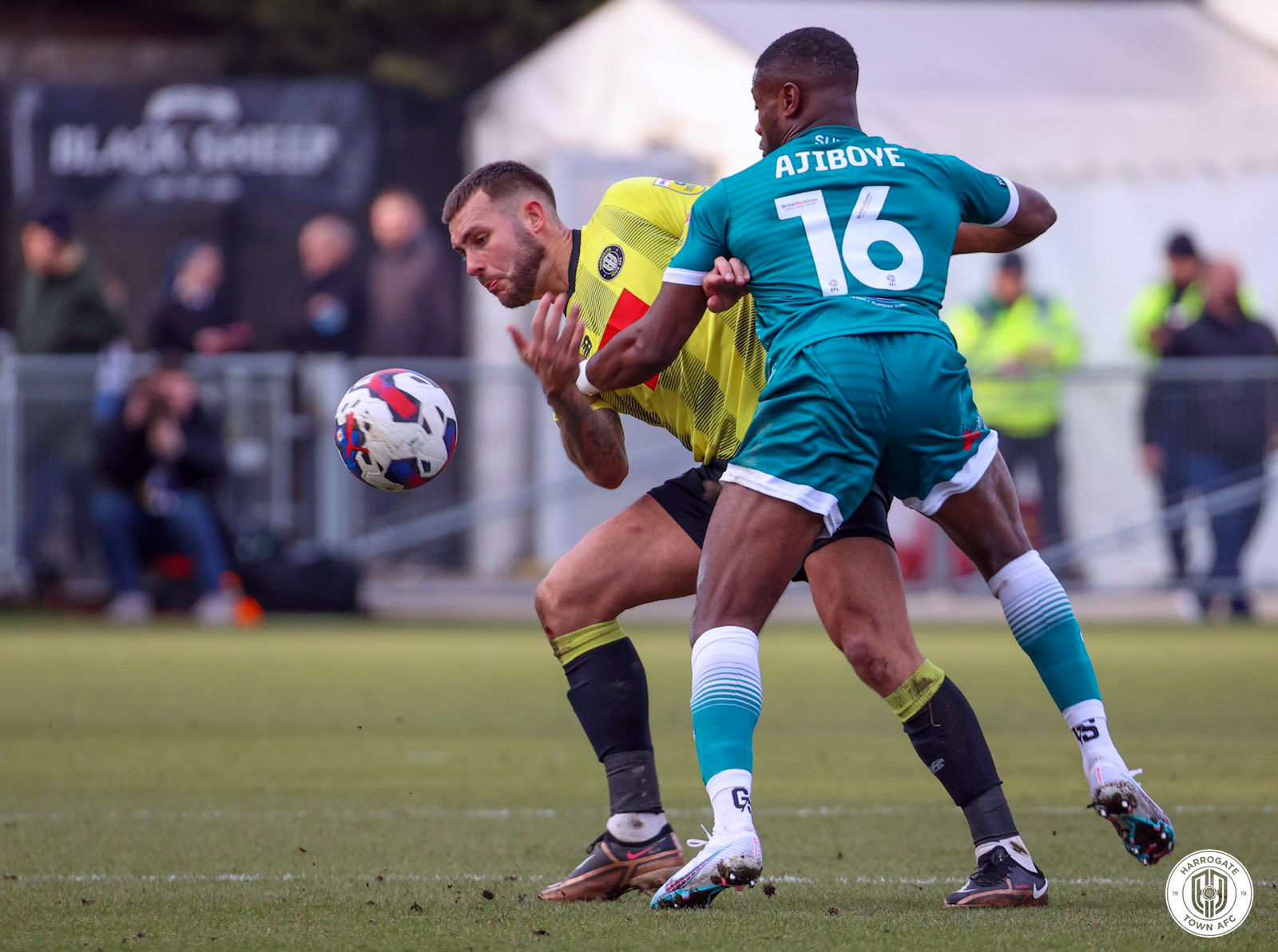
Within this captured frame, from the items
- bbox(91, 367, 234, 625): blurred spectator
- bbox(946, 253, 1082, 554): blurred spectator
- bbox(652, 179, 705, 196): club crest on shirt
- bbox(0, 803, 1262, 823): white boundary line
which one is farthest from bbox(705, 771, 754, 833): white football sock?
bbox(946, 253, 1082, 554): blurred spectator

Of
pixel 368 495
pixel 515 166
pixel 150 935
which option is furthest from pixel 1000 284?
pixel 150 935

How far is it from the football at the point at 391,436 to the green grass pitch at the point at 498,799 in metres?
1.13

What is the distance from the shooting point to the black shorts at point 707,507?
550 cm

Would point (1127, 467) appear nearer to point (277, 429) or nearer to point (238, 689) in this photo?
point (277, 429)

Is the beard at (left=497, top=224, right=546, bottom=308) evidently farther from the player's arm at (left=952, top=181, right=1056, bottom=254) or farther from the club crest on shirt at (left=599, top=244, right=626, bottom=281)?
the player's arm at (left=952, top=181, right=1056, bottom=254)

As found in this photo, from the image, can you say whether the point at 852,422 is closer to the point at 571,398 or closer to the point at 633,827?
the point at 571,398

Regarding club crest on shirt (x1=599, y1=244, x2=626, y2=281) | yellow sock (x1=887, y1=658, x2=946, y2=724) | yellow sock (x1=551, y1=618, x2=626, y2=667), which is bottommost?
yellow sock (x1=887, y1=658, x2=946, y2=724)

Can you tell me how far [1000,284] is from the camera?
16.5 metres

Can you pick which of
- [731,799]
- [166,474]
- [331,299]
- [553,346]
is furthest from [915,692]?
[331,299]

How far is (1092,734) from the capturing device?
5.11m

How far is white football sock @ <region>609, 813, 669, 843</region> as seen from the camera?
18.2 ft

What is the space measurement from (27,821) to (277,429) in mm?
10011

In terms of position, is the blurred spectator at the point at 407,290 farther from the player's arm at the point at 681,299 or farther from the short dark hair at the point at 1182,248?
the player's arm at the point at 681,299

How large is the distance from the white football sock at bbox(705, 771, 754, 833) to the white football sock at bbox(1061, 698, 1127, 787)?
834 millimetres
